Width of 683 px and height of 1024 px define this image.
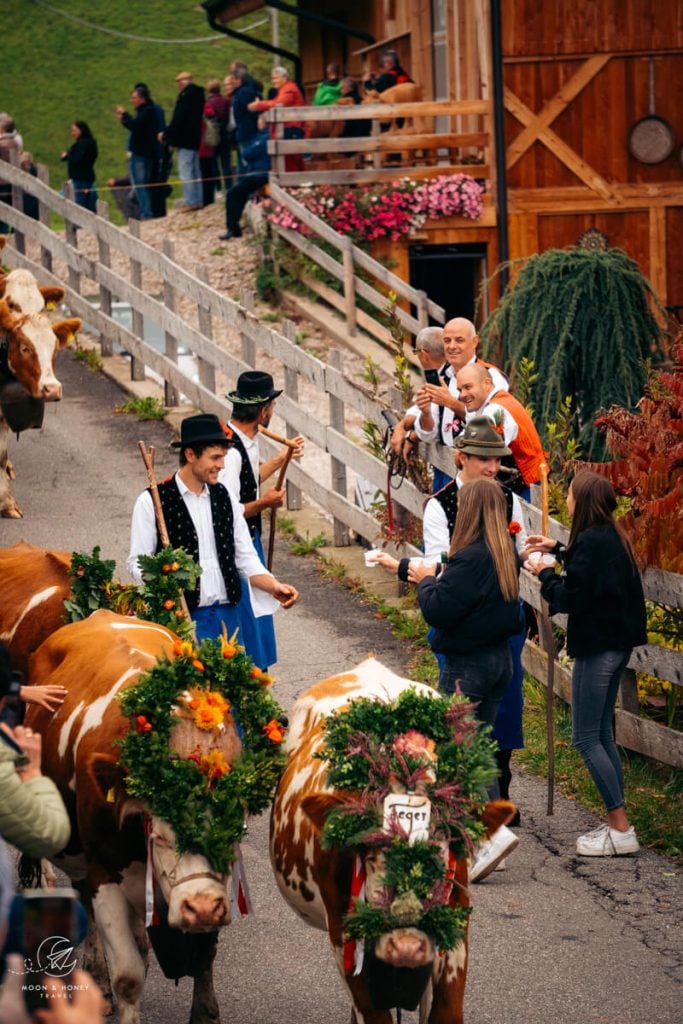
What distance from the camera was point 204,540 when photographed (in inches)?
294

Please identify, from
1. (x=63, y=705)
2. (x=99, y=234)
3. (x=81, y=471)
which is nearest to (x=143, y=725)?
(x=63, y=705)

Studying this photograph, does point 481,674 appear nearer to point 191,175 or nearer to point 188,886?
point 188,886

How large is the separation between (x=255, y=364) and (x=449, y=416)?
488cm

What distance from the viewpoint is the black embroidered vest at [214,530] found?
24.3ft

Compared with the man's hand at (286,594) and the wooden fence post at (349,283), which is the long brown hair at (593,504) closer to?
the man's hand at (286,594)

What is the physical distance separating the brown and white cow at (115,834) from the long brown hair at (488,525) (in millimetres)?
1413

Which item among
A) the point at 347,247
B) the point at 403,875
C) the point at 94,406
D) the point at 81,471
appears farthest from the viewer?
the point at 347,247

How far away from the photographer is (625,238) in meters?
20.7

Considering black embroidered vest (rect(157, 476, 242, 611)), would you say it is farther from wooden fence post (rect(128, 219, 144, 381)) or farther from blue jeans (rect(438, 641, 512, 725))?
wooden fence post (rect(128, 219, 144, 381))

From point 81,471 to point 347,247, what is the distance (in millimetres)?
5608

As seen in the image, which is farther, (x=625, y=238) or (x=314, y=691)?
(x=625, y=238)

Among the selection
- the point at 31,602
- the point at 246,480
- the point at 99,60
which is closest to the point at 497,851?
the point at 31,602

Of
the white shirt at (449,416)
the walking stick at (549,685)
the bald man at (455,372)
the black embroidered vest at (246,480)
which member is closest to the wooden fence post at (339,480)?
the white shirt at (449,416)

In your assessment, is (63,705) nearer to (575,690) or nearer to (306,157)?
(575,690)
